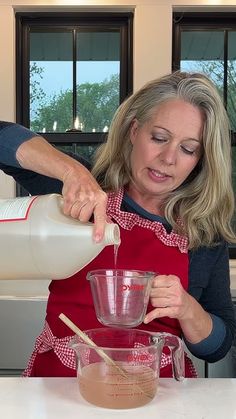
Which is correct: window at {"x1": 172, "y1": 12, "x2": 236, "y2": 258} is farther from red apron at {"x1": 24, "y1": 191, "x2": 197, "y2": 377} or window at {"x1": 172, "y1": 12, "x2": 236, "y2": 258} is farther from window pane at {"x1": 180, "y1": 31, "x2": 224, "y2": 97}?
red apron at {"x1": 24, "y1": 191, "x2": 197, "y2": 377}

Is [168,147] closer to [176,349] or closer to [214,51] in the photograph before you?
[176,349]

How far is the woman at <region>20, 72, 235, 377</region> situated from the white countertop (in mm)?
187

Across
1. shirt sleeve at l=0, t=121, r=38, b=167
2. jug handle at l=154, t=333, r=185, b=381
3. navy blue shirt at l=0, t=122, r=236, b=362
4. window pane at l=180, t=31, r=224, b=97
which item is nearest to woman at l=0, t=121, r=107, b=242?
shirt sleeve at l=0, t=121, r=38, b=167

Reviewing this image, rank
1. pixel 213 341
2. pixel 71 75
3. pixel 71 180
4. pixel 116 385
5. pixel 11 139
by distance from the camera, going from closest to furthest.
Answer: pixel 116 385, pixel 71 180, pixel 11 139, pixel 213 341, pixel 71 75

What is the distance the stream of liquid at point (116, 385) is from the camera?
86 cm

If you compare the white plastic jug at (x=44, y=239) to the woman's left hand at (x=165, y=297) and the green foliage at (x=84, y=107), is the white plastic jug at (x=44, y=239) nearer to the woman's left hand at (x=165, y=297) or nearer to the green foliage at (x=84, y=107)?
the woman's left hand at (x=165, y=297)

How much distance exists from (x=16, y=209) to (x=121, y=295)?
24cm

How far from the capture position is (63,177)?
1.01 m

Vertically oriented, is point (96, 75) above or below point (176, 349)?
above

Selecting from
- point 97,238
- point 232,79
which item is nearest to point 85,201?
point 97,238

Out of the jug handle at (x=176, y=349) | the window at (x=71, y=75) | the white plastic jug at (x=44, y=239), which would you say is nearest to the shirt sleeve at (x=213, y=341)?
the jug handle at (x=176, y=349)

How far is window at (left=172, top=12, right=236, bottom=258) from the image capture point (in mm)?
2803

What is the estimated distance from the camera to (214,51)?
9.24 feet

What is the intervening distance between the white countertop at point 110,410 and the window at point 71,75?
75.7 inches
